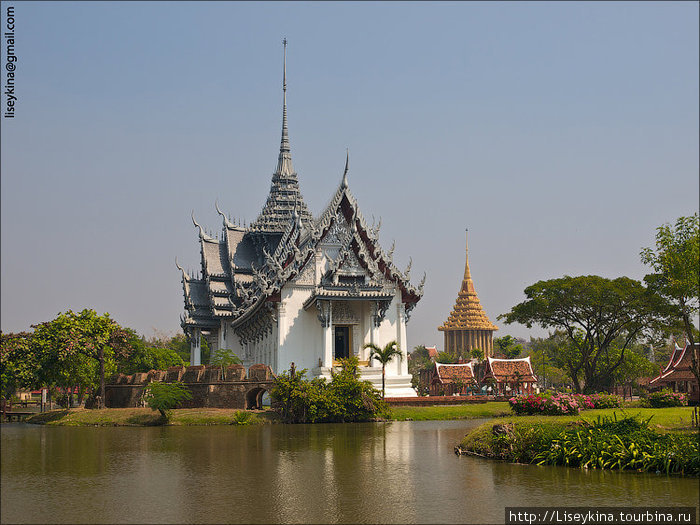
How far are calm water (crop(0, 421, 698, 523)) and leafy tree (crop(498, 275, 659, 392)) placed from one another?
25.6 meters

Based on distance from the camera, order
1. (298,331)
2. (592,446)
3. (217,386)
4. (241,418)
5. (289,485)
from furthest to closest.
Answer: (298,331) < (217,386) < (241,418) < (592,446) < (289,485)

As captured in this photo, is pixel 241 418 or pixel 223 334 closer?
pixel 241 418

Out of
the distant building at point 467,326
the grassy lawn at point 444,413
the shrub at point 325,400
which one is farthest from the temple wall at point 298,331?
the distant building at point 467,326

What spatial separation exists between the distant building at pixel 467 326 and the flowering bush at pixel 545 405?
8627 centimetres

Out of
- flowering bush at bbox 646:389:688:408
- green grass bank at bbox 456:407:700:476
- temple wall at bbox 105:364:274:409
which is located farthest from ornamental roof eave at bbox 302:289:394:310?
green grass bank at bbox 456:407:700:476

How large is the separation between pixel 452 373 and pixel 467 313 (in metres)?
67.0

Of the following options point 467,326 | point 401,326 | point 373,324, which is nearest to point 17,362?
point 373,324

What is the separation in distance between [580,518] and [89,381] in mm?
33080

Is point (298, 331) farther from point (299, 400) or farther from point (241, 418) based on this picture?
point (241, 418)

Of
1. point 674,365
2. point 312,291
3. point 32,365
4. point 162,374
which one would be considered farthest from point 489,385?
point 32,365

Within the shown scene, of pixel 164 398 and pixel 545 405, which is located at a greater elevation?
pixel 164 398

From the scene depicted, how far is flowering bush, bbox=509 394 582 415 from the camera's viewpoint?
90.9 ft

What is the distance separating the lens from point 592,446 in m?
14.8

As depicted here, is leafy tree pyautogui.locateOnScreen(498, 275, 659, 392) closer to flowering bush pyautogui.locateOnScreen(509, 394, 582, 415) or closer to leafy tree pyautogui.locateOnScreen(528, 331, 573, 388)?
leafy tree pyautogui.locateOnScreen(528, 331, 573, 388)
